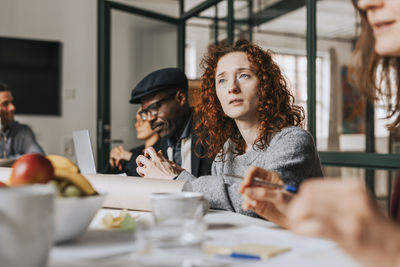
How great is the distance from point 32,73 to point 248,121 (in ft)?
11.6

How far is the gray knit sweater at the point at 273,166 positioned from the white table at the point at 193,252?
0.31 meters

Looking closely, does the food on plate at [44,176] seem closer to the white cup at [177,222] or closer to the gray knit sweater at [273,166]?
the white cup at [177,222]

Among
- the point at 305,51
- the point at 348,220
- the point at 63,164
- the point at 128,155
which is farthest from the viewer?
A: the point at 305,51

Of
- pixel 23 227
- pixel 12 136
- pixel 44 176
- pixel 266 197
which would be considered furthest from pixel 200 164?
pixel 12 136

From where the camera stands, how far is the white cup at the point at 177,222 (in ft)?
1.95

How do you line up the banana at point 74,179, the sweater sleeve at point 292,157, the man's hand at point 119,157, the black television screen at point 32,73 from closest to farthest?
1. the banana at point 74,179
2. the sweater sleeve at point 292,157
3. the man's hand at point 119,157
4. the black television screen at point 32,73

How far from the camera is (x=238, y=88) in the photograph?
1533 millimetres

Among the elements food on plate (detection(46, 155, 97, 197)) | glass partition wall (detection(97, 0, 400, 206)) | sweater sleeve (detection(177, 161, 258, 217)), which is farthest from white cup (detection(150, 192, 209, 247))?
glass partition wall (detection(97, 0, 400, 206))

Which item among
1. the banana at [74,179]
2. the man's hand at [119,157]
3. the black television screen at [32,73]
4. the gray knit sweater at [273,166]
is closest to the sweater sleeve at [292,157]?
the gray knit sweater at [273,166]

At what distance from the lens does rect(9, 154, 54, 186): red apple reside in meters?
0.68

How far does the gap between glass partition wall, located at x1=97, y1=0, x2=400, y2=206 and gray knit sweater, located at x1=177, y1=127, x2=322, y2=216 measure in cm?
104

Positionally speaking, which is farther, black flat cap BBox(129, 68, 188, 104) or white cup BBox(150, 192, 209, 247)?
black flat cap BBox(129, 68, 188, 104)

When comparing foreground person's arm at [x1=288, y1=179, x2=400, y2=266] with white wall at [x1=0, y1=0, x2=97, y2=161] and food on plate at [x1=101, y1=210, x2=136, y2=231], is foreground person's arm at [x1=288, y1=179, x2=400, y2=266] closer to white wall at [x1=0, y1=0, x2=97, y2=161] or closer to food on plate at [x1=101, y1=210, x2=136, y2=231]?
food on plate at [x1=101, y1=210, x2=136, y2=231]

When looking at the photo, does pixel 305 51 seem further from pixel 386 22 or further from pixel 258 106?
pixel 386 22
